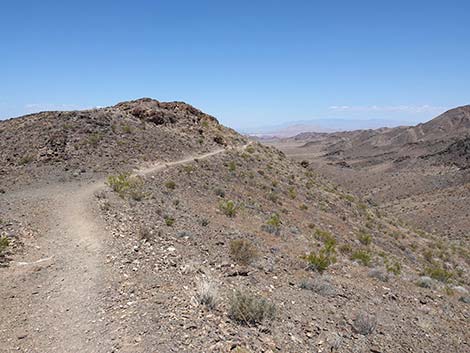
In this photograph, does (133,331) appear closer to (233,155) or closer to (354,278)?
(354,278)

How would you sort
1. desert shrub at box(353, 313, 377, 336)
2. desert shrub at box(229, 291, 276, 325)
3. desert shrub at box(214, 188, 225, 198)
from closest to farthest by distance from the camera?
desert shrub at box(229, 291, 276, 325), desert shrub at box(353, 313, 377, 336), desert shrub at box(214, 188, 225, 198)

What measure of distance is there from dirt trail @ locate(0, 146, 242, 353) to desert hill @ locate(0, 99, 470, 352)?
3cm

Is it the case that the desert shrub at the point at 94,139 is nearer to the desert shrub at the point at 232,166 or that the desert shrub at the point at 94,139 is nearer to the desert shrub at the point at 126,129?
the desert shrub at the point at 126,129

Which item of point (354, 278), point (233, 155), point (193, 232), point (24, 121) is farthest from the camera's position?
point (233, 155)

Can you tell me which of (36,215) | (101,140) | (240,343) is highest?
(101,140)

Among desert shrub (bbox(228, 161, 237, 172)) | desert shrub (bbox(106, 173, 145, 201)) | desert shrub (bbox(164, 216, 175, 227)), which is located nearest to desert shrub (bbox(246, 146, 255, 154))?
desert shrub (bbox(228, 161, 237, 172))

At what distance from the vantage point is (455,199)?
46.0 m

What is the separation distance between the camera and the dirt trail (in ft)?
20.2

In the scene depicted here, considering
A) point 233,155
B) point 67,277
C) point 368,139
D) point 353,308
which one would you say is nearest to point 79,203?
point 67,277

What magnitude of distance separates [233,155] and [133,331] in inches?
1027

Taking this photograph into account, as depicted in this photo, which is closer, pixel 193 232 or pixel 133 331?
pixel 133 331

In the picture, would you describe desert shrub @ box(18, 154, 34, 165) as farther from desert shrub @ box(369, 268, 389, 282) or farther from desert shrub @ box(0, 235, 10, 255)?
desert shrub @ box(369, 268, 389, 282)

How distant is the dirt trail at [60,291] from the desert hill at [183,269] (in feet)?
0.10

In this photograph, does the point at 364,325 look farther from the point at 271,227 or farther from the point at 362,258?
the point at 271,227
